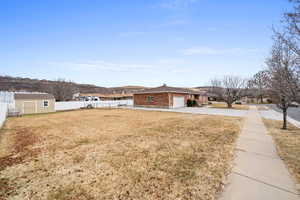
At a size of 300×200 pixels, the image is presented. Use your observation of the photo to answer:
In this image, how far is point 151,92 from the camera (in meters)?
24.9

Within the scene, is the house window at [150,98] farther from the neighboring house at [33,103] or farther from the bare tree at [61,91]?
the bare tree at [61,91]

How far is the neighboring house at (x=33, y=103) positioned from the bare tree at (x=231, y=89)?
3086cm

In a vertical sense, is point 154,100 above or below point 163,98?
below

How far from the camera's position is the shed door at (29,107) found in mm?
20000

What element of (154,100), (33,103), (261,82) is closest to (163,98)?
(154,100)

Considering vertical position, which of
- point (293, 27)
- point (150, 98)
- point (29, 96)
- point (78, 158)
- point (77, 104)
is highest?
point (293, 27)

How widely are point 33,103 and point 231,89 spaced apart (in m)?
34.1

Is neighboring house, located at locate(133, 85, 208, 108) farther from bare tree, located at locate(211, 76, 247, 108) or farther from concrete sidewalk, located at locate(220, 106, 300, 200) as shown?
concrete sidewalk, located at locate(220, 106, 300, 200)

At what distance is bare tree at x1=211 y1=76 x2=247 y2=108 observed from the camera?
26750mm

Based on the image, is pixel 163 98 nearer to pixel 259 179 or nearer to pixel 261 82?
pixel 261 82

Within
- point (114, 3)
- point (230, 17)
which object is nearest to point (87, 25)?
point (114, 3)

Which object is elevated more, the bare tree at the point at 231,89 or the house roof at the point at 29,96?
the bare tree at the point at 231,89

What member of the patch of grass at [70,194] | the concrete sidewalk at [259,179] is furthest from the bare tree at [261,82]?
the patch of grass at [70,194]

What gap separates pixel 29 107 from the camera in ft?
67.0
